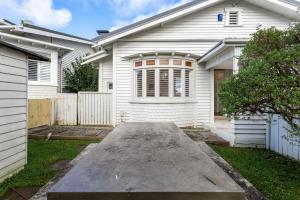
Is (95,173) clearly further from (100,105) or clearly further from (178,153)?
(100,105)

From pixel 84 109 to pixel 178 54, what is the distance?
15.1 ft

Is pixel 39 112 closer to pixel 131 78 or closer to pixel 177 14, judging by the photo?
pixel 131 78

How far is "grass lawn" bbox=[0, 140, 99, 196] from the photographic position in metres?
4.98

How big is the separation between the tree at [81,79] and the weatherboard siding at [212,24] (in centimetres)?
674

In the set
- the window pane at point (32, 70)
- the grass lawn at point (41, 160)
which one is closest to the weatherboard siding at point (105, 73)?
the window pane at point (32, 70)

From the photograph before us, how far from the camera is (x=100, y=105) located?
40.9 feet

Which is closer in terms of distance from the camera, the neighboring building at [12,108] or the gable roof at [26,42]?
the neighboring building at [12,108]

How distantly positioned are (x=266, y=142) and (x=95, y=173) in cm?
695

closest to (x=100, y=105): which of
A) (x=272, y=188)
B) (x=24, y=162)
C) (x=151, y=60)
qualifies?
(x=151, y=60)

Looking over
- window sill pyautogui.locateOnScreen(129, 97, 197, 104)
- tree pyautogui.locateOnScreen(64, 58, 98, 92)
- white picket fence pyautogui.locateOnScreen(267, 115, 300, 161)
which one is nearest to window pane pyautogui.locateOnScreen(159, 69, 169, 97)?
window sill pyautogui.locateOnScreen(129, 97, 197, 104)

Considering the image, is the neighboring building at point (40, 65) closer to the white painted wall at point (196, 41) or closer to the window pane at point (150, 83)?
the white painted wall at point (196, 41)

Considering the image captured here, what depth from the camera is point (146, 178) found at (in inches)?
77.5

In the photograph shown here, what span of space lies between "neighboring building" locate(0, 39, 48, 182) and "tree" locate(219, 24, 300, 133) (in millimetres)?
3756

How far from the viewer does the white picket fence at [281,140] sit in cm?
648
